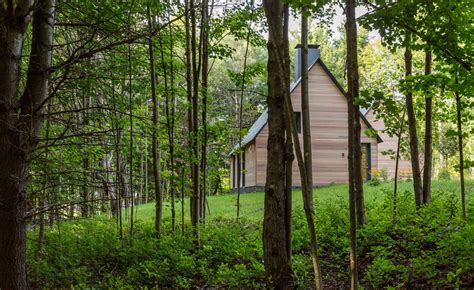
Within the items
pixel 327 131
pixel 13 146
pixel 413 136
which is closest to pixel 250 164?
pixel 327 131

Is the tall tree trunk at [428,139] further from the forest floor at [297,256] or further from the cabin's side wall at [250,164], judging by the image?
the cabin's side wall at [250,164]

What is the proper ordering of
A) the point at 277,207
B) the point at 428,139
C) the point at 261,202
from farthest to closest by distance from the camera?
1. the point at 261,202
2. the point at 428,139
3. the point at 277,207

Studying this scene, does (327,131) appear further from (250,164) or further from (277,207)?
(277,207)

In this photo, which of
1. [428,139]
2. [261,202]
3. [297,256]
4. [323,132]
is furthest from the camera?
[323,132]

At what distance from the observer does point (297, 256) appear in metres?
6.12

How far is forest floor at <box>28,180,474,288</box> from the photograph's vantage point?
511 centimetres

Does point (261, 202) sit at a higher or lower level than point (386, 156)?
lower

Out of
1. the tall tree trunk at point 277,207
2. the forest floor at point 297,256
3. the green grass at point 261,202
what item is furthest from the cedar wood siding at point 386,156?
the tall tree trunk at point 277,207

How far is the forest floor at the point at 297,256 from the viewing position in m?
5.11

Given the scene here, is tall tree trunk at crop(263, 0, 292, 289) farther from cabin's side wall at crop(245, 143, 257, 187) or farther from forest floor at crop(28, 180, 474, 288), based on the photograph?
cabin's side wall at crop(245, 143, 257, 187)

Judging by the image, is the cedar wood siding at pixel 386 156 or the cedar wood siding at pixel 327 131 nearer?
the cedar wood siding at pixel 327 131

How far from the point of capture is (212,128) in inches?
355

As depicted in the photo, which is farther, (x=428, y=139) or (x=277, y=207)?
(x=428, y=139)

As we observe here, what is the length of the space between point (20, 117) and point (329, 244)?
5496mm
